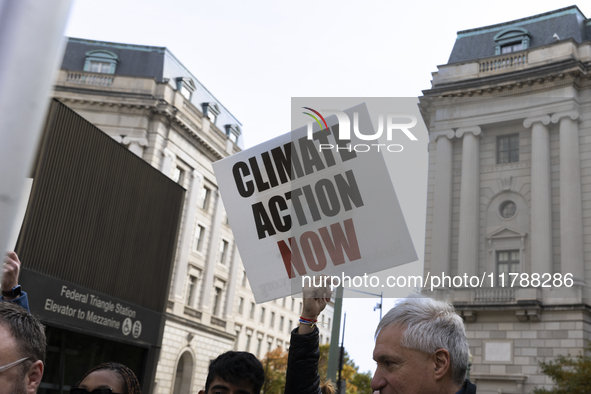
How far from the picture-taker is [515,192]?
32.8 meters

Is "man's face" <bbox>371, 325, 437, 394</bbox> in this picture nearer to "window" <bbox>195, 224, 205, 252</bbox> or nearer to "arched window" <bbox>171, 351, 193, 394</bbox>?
"arched window" <bbox>171, 351, 193, 394</bbox>

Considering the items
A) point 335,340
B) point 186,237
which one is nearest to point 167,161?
point 186,237

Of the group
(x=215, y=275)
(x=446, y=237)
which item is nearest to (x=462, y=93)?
(x=446, y=237)

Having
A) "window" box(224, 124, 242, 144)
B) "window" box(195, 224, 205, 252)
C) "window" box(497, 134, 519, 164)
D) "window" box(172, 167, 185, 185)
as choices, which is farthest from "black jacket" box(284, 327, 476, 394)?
"window" box(224, 124, 242, 144)

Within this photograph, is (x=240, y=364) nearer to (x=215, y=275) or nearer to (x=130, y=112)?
(x=130, y=112)

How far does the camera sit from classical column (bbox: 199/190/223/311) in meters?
45.5

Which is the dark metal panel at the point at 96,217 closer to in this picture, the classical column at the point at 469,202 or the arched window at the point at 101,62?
the classical column at the point at 469,202

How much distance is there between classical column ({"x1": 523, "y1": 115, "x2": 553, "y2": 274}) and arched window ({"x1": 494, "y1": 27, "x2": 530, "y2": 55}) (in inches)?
219

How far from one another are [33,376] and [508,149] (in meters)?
35.0

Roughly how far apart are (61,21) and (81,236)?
11.5 m

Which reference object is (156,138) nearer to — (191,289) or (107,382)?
(191,289)

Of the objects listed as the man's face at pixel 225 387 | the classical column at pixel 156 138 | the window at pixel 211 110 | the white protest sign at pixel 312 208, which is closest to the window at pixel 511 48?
the classical column at pixel 156 138

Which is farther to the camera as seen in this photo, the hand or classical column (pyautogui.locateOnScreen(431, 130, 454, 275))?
classical column (pyautogui.locateOnScreen(431, 130, 454, 275))

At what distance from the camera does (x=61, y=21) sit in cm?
82
